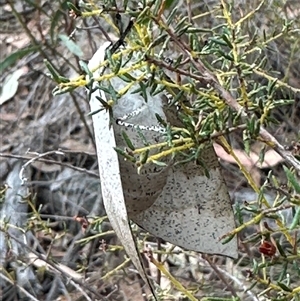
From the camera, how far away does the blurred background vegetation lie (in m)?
1.03

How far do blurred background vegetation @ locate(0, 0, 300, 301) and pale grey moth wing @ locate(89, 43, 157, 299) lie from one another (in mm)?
68

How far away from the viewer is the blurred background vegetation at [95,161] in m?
1.03

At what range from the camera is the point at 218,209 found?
86cm

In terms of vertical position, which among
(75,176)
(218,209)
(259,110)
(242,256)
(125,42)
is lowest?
(242,256)

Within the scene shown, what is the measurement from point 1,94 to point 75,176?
351 millimetres

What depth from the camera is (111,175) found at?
0.74 metres

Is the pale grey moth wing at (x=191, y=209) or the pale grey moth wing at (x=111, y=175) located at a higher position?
the pale grey moth wing at (x=111, y=175)

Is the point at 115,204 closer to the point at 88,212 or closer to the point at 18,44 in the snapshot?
the point at 88,212

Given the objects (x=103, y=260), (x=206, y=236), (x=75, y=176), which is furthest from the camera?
(x=75, y=176)

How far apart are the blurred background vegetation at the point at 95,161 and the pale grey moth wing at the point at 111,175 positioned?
0.22 feet

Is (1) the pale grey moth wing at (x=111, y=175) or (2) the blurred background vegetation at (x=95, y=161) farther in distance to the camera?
(2) the blurred background vegetation at (x=95, y=161)

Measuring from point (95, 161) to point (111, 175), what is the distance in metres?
1.53

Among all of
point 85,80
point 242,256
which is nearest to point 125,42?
point 85,80

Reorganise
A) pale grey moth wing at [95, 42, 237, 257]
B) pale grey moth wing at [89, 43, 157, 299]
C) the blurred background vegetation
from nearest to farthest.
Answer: pale grey moth wing at [89, 43, 157, 299] < pale grey moth wing at [95, 42, 237, 257] < the blurred background vegetation
